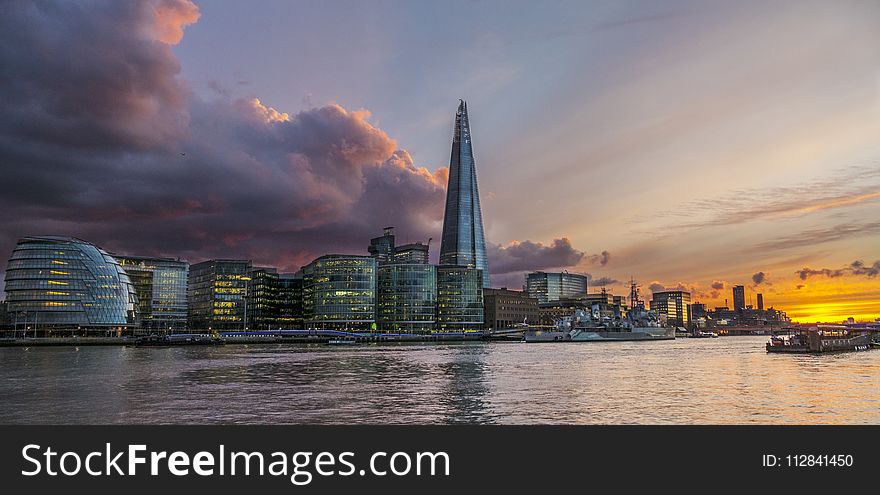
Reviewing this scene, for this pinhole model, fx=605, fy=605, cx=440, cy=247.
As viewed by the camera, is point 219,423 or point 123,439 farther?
point 219,423

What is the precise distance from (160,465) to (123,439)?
171 centimetres

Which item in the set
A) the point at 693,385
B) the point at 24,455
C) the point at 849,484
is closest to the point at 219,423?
the point at 24,455

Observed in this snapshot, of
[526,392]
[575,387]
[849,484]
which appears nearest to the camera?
[849,484]

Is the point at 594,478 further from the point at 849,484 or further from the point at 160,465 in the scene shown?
the point at 160,465

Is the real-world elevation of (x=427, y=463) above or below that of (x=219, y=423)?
above

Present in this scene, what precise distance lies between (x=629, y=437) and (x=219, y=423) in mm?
26070

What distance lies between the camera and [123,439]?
16.7 m

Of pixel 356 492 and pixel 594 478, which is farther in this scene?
pixel 594 478

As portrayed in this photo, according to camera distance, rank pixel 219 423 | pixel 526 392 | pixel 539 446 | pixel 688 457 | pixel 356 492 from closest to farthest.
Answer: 1. pixel 356 492
2. pixel 688 457
3. pixel 539 446
4. pixel 219 423
5. pixel 526 392

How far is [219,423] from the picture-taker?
3575 cm

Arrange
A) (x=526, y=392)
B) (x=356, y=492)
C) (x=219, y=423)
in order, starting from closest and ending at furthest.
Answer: (x=356, y=492) < (x=219, y=423) < (x=526, y=392)

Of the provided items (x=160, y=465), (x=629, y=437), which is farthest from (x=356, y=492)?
(x=629, y=437)

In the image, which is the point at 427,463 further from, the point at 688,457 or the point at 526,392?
the point at 526,392

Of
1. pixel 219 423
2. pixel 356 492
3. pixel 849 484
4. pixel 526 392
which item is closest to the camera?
pixel 356 492
